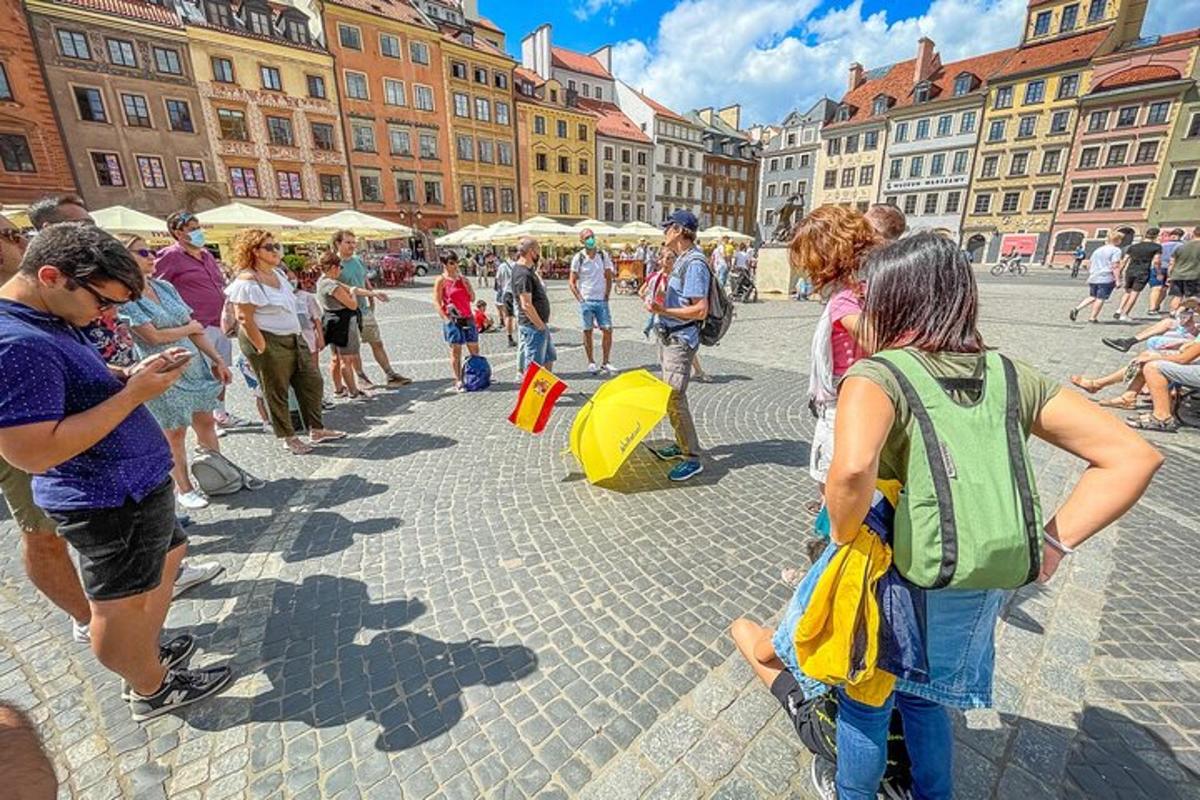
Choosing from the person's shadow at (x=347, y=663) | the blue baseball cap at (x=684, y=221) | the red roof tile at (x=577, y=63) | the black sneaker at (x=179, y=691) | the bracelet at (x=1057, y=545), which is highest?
the red roof tile at (x=577, y=63)

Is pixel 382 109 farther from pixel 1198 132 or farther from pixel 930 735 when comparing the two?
pixel 1198 132

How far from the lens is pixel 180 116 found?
25141 mm

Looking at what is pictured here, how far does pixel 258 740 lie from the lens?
6.68 feet

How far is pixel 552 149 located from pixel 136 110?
24076 mm

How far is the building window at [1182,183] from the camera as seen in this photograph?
1190 inches

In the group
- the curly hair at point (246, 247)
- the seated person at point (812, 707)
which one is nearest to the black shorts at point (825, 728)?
the seated person at point (812, 707)

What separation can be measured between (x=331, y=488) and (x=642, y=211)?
46.5 meters

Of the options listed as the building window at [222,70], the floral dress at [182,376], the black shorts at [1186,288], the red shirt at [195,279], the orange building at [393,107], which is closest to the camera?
the floral dress at [182,376]

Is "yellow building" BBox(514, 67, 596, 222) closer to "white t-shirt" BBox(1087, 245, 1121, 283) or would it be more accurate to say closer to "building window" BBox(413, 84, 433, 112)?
"building window" BBox(413, 84, 433, 112)

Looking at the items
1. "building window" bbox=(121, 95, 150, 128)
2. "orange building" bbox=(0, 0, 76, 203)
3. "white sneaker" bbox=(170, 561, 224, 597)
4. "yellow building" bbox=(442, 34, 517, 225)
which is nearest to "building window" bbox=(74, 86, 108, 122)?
"building window" bbox=(121, 95, 150, 128)

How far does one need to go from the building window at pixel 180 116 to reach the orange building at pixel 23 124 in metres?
4.15

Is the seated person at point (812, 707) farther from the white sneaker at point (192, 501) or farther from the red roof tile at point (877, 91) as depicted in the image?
the red roof tile at point (877, 91)

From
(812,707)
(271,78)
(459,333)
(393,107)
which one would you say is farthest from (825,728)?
(393,107)

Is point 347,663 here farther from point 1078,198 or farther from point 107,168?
→ point 1078,198
